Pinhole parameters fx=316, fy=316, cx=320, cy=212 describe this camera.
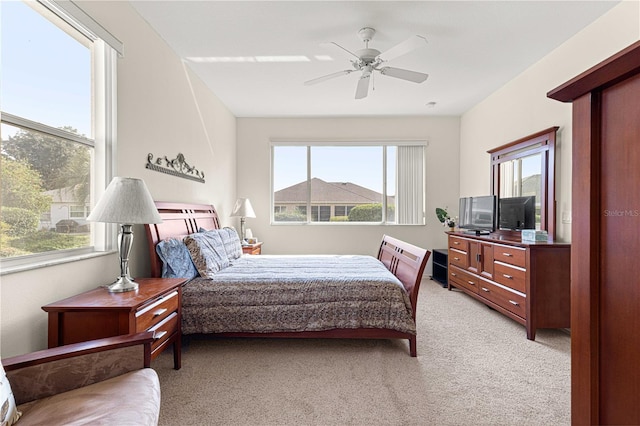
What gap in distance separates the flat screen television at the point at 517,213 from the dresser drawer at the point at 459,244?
0.47 meters

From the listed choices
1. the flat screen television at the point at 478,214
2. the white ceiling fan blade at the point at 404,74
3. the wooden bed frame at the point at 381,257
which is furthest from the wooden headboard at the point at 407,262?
the white ceiling fan blade at the point at 404,74

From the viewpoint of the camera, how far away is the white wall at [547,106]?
2.59m

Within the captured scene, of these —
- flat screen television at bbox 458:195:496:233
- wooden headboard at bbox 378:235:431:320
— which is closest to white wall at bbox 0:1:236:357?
wooden headboard at bbox 378:235:431:320

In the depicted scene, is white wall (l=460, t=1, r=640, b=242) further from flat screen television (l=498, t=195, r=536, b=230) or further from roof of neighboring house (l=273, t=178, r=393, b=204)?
roof of neighboring house (l=273, t=178, r=393, b=204)

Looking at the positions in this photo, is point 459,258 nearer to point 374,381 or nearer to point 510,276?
point 510,276

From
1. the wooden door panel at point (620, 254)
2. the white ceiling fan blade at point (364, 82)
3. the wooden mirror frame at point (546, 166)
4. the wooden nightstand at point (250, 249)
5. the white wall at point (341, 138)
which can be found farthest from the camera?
the white wall at point (341, 138)

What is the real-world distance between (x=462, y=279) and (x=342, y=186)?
8.16 feet

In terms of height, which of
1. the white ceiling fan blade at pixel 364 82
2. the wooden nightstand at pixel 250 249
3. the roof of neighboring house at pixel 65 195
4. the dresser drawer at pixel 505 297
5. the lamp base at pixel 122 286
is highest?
the white ceiling fan blade at pixel 364 82

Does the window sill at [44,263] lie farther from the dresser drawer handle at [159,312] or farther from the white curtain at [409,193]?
the white curtain at [409,193]

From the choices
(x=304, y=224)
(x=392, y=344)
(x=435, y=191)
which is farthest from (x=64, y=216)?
(x=435, y=191)

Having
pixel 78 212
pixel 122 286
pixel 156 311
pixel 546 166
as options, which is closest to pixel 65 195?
pixel 78 212

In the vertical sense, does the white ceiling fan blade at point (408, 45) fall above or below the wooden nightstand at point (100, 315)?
above

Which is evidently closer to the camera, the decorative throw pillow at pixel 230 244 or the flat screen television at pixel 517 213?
the decorative throw pillow at pixel 230 244

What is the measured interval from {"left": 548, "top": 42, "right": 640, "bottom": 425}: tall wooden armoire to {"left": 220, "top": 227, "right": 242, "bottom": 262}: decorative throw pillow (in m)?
2.99
